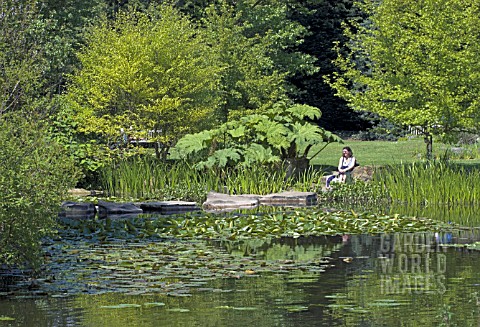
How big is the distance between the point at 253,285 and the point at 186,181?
1314 centimetres

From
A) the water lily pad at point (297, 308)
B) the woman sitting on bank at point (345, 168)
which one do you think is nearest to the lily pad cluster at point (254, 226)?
the water lily pad at point (297, 308)

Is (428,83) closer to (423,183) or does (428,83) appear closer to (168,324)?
(423,183)

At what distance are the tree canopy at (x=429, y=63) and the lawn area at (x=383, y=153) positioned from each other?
6959 mm

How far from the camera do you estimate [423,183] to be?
69.8 feet

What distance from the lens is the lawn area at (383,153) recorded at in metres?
32.8

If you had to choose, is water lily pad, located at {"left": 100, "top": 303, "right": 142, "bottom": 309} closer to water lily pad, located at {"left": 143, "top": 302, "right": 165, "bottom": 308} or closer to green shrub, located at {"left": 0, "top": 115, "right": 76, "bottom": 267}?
water lily pad, located at {"left": 143, "top": 302, "right": 165, "bottom": 308}

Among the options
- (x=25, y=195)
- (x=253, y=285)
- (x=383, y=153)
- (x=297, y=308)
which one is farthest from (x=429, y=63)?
(x=297, y=308)

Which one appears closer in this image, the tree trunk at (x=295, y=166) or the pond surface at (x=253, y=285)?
the pond surface at (x=253, y=285)

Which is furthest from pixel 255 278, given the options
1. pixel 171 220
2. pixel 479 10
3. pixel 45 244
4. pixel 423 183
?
pixel 479 10

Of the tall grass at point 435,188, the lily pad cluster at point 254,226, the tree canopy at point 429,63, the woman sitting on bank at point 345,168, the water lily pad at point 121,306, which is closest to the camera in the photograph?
the water lily pad at point 121,306

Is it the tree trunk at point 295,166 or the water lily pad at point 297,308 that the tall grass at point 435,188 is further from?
the water lily pad at point 297,308

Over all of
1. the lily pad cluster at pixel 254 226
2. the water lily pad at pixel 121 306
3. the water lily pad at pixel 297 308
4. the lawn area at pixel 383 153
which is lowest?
the water lily pad at pixel 297 308

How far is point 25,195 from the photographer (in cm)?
1045

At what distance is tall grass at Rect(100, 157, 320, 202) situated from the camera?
22.8 metres
